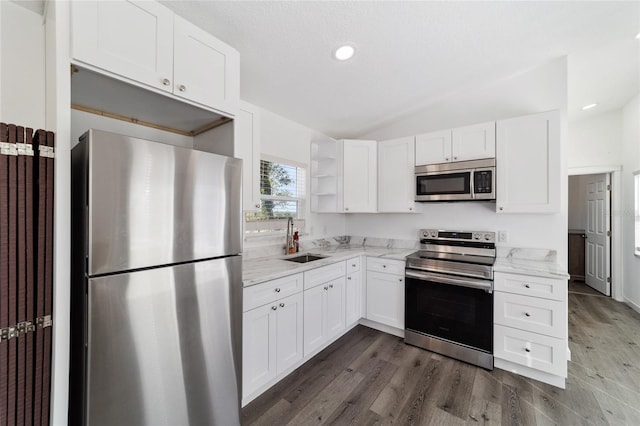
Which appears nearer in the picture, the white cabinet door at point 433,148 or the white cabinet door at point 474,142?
the white cabinet door at point 474,142

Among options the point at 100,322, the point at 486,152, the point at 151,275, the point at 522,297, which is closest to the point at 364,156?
the point at 486,152

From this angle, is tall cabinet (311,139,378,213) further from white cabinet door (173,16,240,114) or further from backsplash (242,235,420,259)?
white cabinet door (173,16,240,114)

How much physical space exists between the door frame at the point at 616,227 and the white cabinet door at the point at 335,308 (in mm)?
4391

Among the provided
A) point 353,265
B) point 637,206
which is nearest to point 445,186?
point 353,265

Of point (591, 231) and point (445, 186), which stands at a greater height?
point (445, 186)

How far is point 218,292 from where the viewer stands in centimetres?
140

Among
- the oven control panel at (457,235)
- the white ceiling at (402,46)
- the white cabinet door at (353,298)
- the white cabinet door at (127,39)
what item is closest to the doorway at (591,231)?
the white ceiling at (402,46)

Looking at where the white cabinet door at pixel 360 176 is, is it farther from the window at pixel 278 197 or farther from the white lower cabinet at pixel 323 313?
the white lower cabinet at pixel 323 313

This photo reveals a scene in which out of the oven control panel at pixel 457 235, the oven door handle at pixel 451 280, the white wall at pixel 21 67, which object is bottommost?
the oven door handle at pixel 451 280

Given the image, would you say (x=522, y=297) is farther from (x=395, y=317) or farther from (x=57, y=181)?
(x=57, y=181)

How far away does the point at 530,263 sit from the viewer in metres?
2.48

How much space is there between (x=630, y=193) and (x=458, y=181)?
2933 millimetres

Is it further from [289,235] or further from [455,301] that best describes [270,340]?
[455,301]

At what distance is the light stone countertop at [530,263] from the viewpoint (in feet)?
7.01
